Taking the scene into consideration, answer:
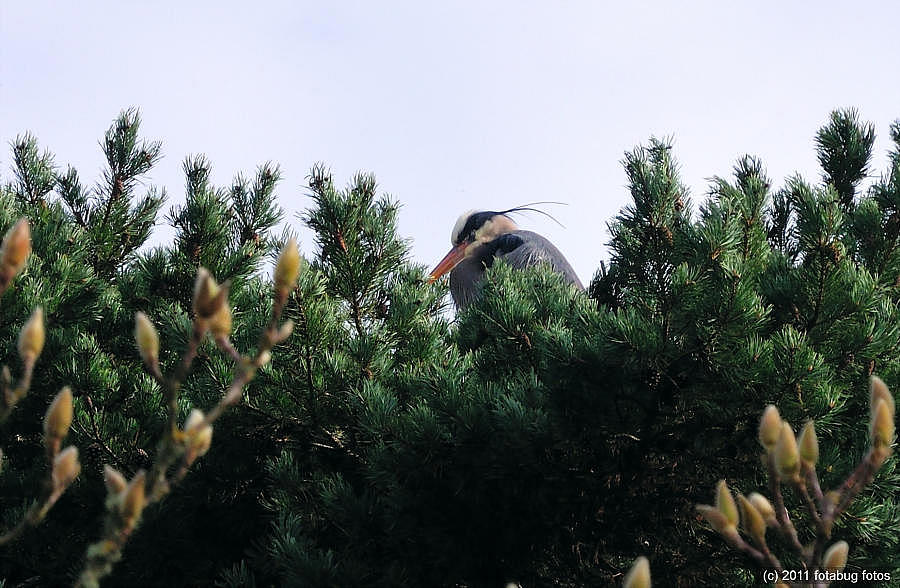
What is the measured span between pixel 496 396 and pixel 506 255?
18.1ft

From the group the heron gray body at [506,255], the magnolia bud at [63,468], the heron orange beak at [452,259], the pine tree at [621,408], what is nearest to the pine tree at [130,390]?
the pine tree at [621,408]

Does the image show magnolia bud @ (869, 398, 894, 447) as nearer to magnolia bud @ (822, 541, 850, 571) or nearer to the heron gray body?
magnolia bud @ (822, 541, 850, 571)

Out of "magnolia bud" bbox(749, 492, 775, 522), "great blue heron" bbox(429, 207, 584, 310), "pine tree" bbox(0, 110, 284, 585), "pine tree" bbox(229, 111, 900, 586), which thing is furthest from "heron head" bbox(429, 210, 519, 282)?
"magnolia bud" bbox(749, 492, 775, 522)

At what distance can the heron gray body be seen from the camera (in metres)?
8.19

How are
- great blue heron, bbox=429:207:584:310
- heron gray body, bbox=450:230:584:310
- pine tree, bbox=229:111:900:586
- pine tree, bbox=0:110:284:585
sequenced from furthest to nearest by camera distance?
great blue heron, bbox=429:207:584:310
heron gray body, bbox=450:230:584:310
pine tree, bbox=0:110:284:585
pine tree, bbox=229:111:900:586

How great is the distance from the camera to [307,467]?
10.2 feet

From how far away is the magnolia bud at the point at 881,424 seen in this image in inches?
38.5

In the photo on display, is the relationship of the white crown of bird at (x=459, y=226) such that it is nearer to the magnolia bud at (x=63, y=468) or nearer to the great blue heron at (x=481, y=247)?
the great blue heron at (x=481, y=247)

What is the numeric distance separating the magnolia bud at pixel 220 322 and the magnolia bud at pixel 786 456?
56 cm

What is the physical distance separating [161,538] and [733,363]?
5.96 ft

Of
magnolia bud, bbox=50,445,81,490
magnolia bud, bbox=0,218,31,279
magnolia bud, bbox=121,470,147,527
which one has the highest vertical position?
magnolia bud, bbox=0,218,31,279

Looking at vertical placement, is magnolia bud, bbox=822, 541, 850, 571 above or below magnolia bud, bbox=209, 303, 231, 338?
below

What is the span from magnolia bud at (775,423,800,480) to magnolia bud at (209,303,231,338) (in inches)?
21.9

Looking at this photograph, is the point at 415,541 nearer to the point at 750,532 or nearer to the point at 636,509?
the point at 636,509
